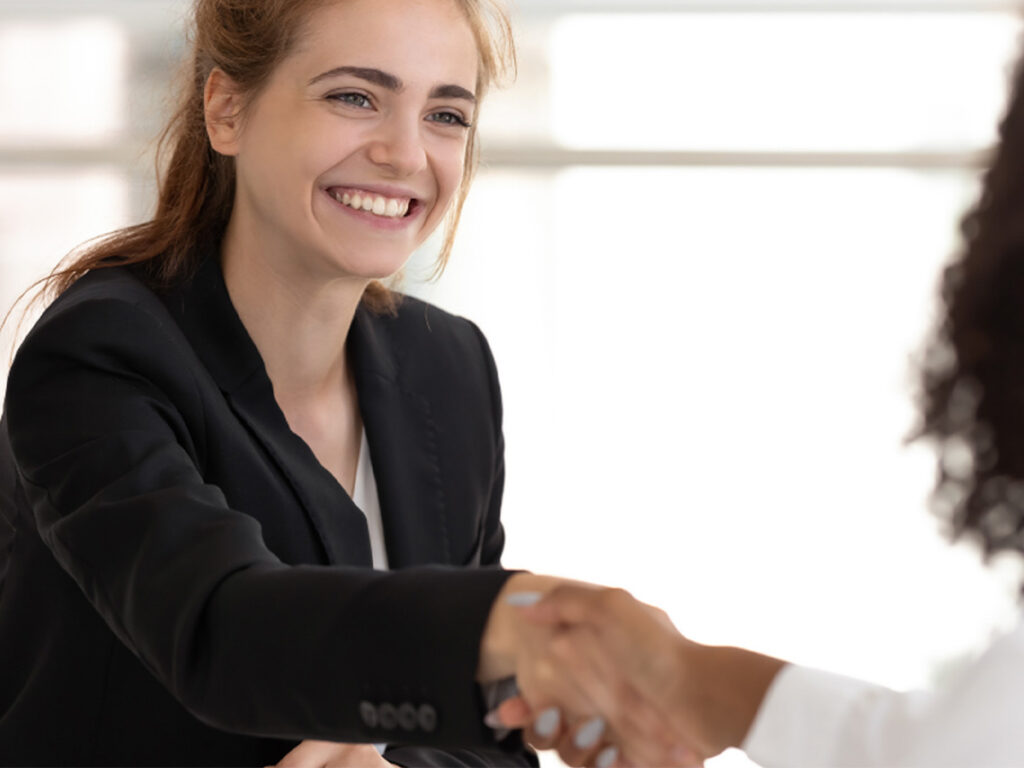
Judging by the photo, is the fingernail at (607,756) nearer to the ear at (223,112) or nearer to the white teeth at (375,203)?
the white teeth at (375,203)

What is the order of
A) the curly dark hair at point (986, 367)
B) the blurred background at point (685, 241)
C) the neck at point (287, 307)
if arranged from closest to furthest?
the curly dark hair at point (986, 367) → the neck at point (287, 307) → the blurred background at point (685, 241)

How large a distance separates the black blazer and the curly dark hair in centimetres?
42

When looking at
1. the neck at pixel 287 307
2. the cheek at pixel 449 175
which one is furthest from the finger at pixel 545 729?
the cheek at pixel 449 175

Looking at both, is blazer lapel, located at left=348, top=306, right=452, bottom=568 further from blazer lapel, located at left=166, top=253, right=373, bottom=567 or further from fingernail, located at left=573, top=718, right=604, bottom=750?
fingernail, located at left=573, top=718, right=604, bottom=750

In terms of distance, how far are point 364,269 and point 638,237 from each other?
242cm

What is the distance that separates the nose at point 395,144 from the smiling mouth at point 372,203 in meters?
0.04

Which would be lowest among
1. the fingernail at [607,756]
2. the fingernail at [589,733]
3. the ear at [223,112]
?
the fingernail at [607,756]

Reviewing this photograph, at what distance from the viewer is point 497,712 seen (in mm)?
1130

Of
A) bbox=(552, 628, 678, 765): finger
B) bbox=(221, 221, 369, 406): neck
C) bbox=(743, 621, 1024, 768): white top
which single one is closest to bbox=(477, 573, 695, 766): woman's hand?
bbox=(552, 628, 678, 765): finger

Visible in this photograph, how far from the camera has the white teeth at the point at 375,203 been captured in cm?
167

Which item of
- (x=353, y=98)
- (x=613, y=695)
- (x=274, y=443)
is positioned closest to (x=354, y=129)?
(x=353, y=98)

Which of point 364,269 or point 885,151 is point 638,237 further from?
point 364,269

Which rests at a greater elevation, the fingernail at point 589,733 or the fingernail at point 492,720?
the fingernail at point 492,720

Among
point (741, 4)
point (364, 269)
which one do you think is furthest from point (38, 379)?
point (741, 4)
